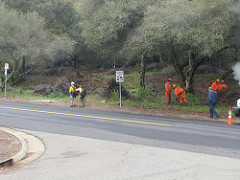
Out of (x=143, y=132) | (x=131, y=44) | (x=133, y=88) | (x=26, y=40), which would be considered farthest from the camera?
(x=26, y=40)

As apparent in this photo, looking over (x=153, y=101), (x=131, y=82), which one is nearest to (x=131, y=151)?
(x=153, y=101)

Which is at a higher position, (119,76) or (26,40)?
(26,40)

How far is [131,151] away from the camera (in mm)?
7633

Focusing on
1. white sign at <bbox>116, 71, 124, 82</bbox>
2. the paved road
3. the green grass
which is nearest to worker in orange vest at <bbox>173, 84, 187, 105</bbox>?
the green grass

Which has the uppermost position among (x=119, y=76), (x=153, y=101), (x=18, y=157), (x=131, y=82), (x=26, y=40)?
(x=26, y=40)

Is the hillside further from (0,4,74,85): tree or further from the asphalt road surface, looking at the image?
the asphalt road surface

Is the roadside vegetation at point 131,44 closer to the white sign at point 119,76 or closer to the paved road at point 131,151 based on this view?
the white sign at point 119,76

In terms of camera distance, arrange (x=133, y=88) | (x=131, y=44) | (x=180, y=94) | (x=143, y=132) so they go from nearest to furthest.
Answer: (x=143, y=132) → (x=131, y=44) → (x=180, y=94) → (x=133, y=88)

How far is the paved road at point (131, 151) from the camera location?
19.3 feet

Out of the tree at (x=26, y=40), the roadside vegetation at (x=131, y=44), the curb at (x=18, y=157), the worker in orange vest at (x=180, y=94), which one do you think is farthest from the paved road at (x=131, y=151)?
the tree at (x=26, y=40)

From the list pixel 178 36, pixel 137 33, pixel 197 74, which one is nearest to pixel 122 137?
pixel 178 36

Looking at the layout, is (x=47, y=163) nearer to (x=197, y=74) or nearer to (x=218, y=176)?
(x=218, y=176)

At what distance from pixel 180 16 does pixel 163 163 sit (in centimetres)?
1003

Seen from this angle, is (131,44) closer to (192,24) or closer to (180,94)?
(192,24)
